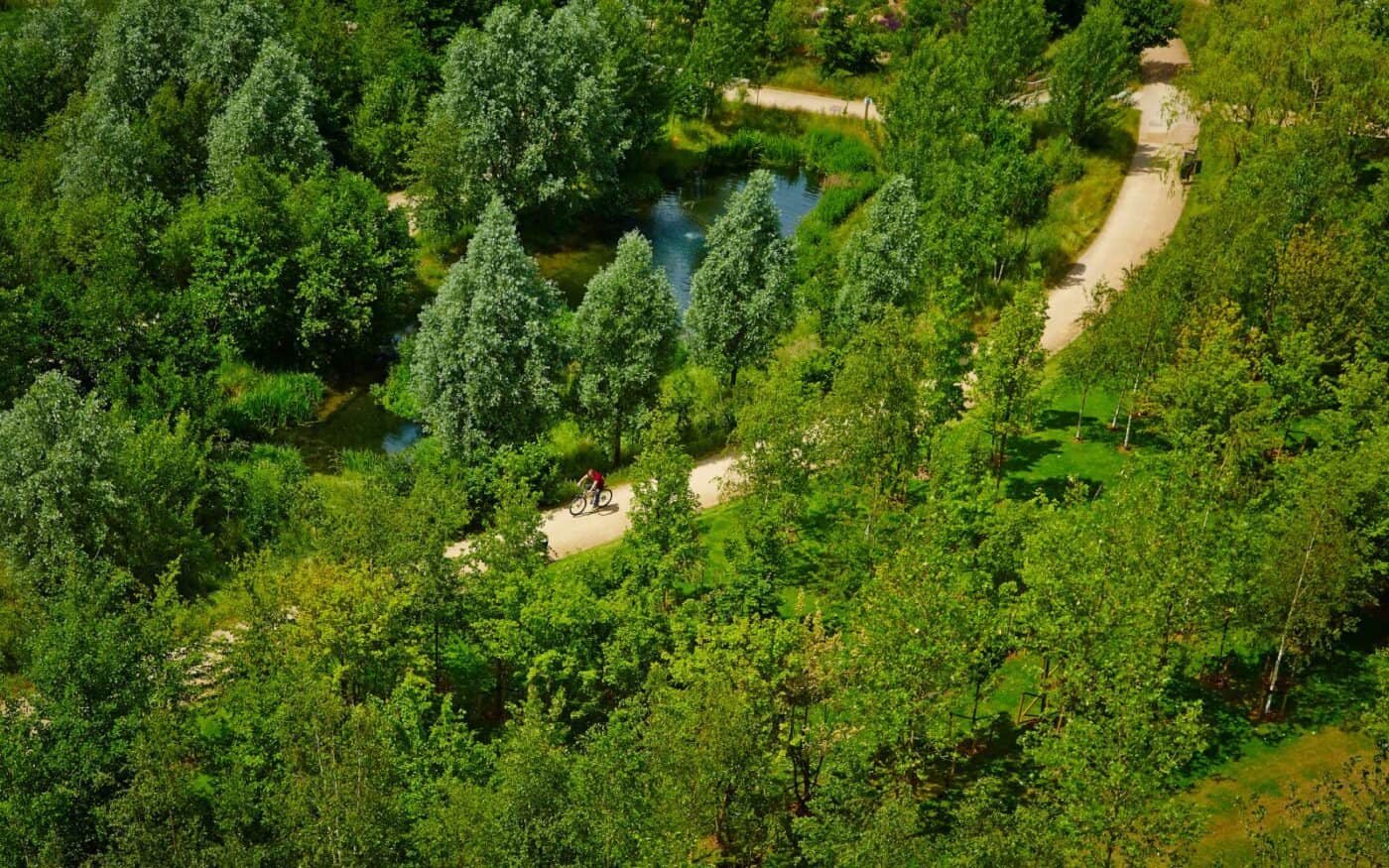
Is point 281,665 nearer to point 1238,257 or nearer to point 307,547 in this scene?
point 307,547

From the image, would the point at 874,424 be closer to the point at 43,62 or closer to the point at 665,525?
the point at 665,525

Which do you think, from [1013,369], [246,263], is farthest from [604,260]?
[1013,369]

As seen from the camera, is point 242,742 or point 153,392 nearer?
point 242,742

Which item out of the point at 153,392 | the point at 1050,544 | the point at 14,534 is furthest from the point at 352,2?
the point at 1050,544

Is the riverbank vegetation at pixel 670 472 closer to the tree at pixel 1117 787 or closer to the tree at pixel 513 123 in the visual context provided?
the tree at pixel 1117 787

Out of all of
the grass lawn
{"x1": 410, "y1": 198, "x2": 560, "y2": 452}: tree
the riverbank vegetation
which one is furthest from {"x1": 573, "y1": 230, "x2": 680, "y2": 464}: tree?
the grass lawn

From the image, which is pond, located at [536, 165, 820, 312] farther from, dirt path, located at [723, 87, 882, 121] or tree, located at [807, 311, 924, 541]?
tree, located at [807, 311, 924, 541]
